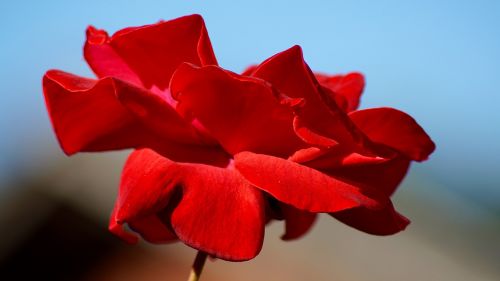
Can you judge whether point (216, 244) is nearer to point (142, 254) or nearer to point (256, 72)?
point (256, 72)

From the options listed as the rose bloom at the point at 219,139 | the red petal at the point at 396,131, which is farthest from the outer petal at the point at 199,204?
the red petal at the point at 396,131

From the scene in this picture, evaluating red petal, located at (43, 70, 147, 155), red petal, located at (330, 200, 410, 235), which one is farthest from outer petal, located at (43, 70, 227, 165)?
red petal, located at (330, 200, 410, 235)

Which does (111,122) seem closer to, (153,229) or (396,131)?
(153,229)

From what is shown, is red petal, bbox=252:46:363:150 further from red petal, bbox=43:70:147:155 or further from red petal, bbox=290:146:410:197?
red petal, bbox=43:70:147:155

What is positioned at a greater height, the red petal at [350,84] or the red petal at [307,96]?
the red petal at [307,96]

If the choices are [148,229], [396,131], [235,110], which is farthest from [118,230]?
[396,131]

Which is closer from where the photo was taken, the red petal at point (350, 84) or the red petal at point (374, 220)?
the red petal at point (374, 220)

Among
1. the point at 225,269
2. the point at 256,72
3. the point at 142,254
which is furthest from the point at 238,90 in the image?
the point at 142,254

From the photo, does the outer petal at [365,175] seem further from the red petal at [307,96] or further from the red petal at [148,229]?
the red petal at [148,229]
